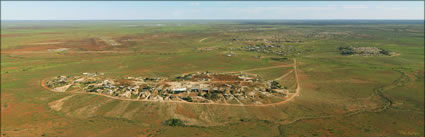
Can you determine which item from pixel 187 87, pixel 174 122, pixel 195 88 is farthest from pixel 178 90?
pixel 174 122

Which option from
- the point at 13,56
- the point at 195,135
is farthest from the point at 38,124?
the point at 13,56

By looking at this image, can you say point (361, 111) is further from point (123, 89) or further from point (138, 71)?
point (138, 71)

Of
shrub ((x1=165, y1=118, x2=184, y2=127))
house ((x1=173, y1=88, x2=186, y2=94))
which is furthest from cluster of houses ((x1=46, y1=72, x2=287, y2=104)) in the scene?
shrub ((x1=165, y1=118, x2=184, y2=127))

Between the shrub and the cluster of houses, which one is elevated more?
the cluster of houses

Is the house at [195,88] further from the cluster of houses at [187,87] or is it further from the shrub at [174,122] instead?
the shrub at [174,122]

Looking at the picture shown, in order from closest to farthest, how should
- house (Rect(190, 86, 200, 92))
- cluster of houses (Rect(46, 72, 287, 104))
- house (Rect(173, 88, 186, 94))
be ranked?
cluster of houses (Rect(46, 72, 287, 104)), house (Rect(173, 88, 186, 94)), house (Rect(190, 86, 200, 92))

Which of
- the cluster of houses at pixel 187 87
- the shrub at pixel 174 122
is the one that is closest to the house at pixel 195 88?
the cluster of houses at pixel 187 87

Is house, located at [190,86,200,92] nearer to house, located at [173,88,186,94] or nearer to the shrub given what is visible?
house, located at [173,88,186,94]

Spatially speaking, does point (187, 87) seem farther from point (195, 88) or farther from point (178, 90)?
point (178, 90)
